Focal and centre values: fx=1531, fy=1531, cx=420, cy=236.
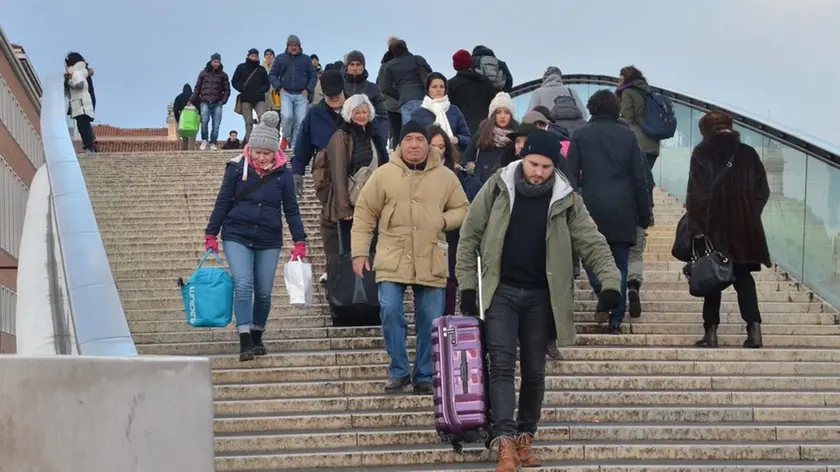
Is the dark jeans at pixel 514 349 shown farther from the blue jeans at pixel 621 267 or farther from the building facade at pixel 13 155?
the building facade at pixel 13 155

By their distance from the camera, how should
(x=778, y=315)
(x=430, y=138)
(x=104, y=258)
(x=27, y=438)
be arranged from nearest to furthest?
1. (x=27, y=438)
2. (x=104, y=258)
3. (x=430, y=138)
4. (x=778, y=315)

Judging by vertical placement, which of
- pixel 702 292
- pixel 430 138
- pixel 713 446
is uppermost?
pixel 430 138

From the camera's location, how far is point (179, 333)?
39.6ft

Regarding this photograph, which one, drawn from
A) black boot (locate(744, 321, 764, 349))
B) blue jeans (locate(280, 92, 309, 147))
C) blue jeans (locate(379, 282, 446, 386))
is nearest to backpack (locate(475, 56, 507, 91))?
blue jeans (locate(280, 92, 309, 147))

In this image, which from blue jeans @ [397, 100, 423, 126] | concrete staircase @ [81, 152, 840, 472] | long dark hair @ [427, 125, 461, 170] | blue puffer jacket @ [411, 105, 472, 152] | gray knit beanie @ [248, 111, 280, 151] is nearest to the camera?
concrete staircase @ [81, 152, 840, 472]

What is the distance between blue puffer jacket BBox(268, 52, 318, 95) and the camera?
20.9 meters

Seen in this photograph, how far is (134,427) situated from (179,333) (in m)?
6.14

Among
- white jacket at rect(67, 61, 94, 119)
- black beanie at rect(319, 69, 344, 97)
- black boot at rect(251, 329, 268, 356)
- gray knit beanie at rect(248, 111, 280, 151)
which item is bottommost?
A: black boot at rect(251, 329, 268, 356)

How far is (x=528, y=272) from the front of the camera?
8.67 meters

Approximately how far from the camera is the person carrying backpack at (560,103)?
1495cm

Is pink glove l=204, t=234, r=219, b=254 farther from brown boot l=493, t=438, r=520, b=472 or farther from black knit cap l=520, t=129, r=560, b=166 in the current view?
brown boot l=493, t=438, r=520, b=472

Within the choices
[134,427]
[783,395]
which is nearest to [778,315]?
[783,395]

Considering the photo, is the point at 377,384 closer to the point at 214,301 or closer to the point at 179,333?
the point at 214,301

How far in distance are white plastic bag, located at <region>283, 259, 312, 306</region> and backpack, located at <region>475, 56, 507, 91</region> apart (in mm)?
7676
